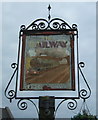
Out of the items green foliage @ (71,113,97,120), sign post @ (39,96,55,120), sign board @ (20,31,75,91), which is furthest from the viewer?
green foliage @ (71,113,97,120)

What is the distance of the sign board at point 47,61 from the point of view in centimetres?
712

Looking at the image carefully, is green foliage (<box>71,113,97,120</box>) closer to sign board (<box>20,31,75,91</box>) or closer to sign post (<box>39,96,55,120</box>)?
sign board (<box>20,31,75,91</box>)

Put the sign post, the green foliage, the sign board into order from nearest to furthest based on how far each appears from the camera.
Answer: the sign post < the sign board < the green foliage

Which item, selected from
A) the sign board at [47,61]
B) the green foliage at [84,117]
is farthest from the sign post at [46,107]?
the green foliage at [84,117]

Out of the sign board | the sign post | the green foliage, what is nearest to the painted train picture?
the sign board

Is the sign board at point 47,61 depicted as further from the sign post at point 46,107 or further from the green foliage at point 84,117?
the green foliage at point 84,117

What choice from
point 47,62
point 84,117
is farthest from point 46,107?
point 84,117

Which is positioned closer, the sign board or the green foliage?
the sign board

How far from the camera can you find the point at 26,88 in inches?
279

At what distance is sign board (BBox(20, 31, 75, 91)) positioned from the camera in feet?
23.4

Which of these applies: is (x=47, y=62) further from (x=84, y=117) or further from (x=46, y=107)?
(x=84, y=117)

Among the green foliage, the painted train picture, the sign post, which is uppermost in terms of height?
the painted train picture

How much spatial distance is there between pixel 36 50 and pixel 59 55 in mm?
509

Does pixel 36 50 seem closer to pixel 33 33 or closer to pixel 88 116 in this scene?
pixel 33 33
